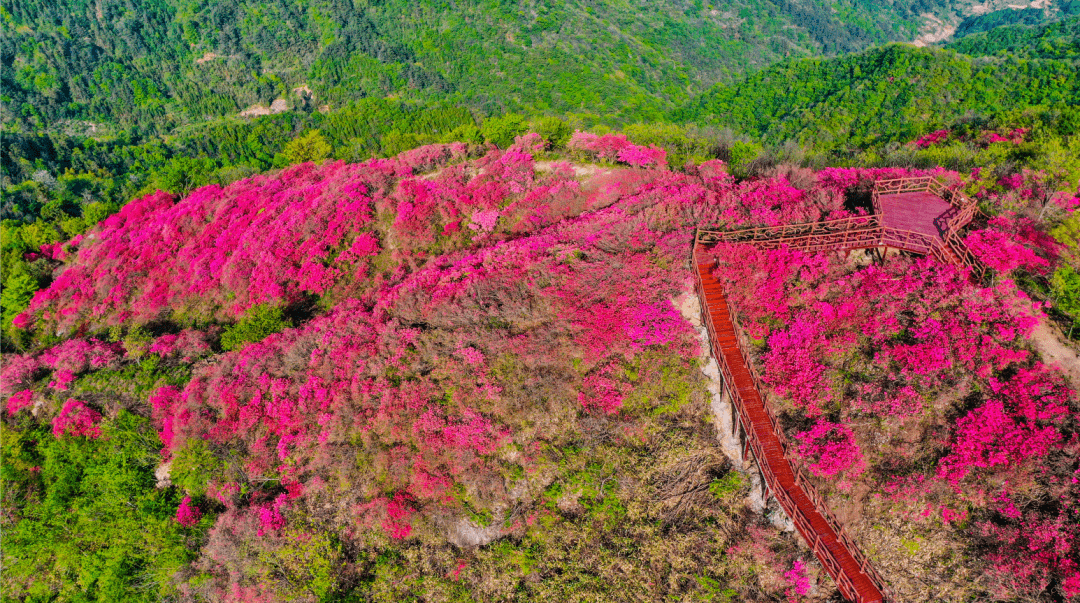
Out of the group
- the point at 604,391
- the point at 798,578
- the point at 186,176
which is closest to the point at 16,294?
the point at 186,176

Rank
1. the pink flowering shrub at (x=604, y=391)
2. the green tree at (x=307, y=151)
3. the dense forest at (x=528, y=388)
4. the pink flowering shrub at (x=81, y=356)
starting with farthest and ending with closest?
the green tree at (x=307, y=151) < the pink flowering shrub at (x=81, y=356) < the pink flowering shrub at (x=604, y=391) < the dense forest at (x=528, y=388)

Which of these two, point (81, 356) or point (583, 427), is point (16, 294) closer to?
point (81, 356)

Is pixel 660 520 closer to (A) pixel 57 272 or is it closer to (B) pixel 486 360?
(B) pixel 486 360

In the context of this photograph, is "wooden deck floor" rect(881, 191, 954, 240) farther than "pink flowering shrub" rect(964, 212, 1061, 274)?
Yes

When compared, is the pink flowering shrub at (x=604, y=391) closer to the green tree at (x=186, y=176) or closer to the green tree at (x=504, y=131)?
the green tree at (x=504, y=131)

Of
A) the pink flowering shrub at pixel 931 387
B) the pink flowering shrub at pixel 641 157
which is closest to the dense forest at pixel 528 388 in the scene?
the pink flowering shrub at pixel 931 387

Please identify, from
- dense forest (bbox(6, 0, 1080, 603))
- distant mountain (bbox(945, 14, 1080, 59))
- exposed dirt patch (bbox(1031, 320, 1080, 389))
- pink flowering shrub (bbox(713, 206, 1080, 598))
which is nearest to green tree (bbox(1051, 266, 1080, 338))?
dense forest (bbox(6, 0, 1080, 603))

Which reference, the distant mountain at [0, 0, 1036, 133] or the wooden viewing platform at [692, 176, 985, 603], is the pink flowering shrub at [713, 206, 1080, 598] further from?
the distant mountain at [0, 0, 1036, 133]
